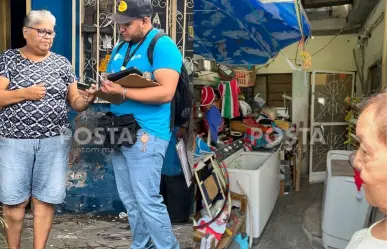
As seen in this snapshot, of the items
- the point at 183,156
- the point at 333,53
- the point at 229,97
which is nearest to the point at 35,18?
the point at 183,156

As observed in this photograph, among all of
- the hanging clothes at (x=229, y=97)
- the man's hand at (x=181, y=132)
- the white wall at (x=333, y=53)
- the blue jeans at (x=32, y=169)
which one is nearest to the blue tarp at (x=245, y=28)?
the hanging clothes at (x=229, y=97)

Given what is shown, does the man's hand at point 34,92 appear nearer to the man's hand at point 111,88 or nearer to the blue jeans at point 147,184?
the man's hand at point 111,88

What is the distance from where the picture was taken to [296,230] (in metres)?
4.75

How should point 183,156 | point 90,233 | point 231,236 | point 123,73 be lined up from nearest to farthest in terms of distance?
point 123,73 < point 183,156 < point 90,233 < point 231,236

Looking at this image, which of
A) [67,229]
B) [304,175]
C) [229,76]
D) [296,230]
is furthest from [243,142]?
[67,229]

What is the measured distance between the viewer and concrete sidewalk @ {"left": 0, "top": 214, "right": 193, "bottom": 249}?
2.92 m

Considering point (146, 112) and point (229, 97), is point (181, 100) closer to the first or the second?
point (146, 112)

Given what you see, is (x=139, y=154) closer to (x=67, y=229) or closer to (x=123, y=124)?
(x=123, y=124)

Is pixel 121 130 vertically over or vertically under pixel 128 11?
under

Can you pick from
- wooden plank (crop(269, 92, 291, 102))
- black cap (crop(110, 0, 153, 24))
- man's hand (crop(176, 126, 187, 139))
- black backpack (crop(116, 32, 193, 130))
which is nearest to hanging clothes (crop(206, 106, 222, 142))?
man's hand (crop(176, 126, 187, 139))

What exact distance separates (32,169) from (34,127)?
9.9 inches

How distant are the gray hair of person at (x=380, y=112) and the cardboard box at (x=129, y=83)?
1189 mm

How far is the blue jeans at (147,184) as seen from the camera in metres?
2.03

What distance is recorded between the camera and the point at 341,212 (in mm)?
3857
